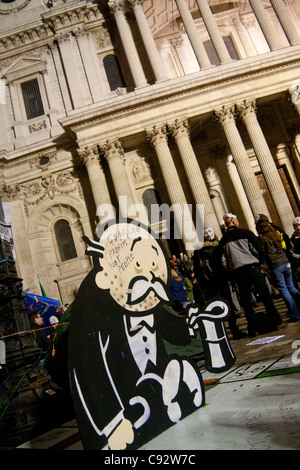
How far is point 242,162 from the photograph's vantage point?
15.3 m

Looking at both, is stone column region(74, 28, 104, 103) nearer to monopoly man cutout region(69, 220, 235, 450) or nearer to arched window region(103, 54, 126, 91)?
arched window region(103, 54, 126, 91)

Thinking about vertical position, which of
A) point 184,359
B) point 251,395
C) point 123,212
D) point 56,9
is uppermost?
point 56,9

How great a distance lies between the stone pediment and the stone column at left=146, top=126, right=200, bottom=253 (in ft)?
31.5

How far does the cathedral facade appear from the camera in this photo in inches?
613

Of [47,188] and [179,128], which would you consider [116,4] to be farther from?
[47,188]

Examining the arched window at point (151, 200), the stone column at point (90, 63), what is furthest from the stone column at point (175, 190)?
the stone column at point (90, 63)

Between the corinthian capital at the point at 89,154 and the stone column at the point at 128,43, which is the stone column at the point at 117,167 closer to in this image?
the corinthian capital at the point at 89,154

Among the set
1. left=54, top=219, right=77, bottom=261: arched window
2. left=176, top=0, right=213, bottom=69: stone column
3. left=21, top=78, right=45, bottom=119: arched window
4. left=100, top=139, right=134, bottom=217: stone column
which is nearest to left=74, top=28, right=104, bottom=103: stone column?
left=21, top=78, right=45, bottom=119: arched window

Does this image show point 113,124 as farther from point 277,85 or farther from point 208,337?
point 208,337

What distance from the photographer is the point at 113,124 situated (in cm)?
1584

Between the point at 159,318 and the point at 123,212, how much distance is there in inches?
508

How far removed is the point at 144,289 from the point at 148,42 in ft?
63.4

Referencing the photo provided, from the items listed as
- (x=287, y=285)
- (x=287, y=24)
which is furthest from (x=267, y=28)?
(x=287, y=285)

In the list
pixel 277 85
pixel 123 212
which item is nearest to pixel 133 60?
pixel 277 85
